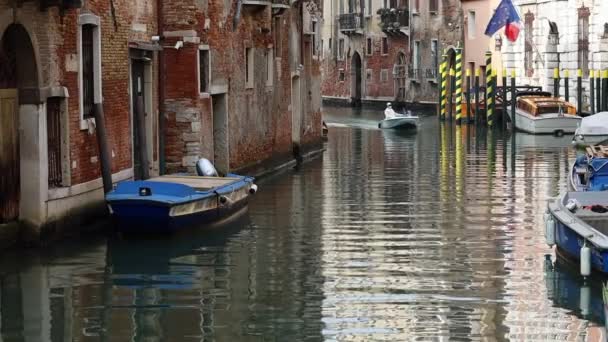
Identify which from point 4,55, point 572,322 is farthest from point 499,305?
point 4,55

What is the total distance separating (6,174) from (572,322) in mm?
6351

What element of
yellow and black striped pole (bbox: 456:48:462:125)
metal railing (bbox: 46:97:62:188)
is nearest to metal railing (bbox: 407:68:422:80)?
yellow and black striped pole (bbox: 456:48:462:125)

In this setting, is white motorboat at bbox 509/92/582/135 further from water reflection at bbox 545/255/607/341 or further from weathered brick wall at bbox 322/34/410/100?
water reflection at bbox 545/255/607/341

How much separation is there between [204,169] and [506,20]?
86.3ft

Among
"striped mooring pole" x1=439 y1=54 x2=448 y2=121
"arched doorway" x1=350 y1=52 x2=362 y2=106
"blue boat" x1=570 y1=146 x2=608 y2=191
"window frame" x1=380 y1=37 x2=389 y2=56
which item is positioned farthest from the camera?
"arched doorway" x1=350 y1=52 x2=362 y2=106

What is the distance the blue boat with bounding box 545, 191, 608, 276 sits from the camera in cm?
1246

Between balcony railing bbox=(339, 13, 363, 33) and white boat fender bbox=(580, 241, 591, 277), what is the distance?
166 feet

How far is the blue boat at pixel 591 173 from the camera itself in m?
17.2

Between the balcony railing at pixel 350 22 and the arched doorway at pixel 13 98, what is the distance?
48339 millimetres

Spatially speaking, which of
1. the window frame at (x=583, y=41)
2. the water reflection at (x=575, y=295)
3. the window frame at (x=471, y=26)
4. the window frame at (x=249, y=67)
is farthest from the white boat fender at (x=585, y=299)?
the window frame at (x=471, y=26)

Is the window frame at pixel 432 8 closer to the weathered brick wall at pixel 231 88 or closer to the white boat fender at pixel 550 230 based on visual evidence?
the weathered brick wall at pixel 231 88

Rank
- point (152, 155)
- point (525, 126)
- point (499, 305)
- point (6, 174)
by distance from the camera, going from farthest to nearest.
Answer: point (525, 126) < point (152, 155) < point (6, 174) < point (499, 305)

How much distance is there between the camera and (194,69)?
1992cm

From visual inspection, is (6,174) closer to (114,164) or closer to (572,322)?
(114,164)
